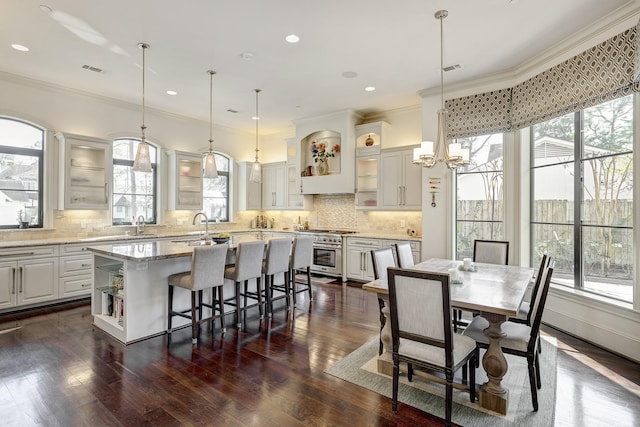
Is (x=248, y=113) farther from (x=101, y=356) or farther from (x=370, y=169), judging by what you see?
(x=101, y=356)

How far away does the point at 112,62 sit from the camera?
171 inches

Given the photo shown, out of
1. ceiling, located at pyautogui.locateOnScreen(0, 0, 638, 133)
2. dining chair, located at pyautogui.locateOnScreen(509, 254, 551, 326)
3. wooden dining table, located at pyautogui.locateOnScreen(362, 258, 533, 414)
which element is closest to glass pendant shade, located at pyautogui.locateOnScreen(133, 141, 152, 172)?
ceiling, located at pyautogui.locateOnScreen(0, 0, 638, 133)

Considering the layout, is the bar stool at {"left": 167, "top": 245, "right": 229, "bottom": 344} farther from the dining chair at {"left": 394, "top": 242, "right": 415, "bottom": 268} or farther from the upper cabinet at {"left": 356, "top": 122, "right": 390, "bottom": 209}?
the upper cabinet at {"left": 356, "top": 122, "right": 390, "bottom": 209}

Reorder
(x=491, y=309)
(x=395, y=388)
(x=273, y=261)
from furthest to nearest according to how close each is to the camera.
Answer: (x=273, y=261) < (x=395, y=388) < (x=491, y=309)

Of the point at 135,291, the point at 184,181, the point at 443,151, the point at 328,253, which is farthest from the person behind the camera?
the point at 184,181

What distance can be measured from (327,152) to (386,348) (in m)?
4.75

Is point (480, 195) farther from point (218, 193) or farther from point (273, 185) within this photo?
point (218, 193)

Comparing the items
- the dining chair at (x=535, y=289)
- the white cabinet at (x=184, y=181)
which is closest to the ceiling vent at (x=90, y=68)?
the white cabinet at (x=184, y=181)

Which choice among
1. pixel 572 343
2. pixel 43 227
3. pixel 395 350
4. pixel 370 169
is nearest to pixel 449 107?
pixel 370 169

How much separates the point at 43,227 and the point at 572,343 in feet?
23.4

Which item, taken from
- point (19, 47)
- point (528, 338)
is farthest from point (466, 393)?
point (19, 47)

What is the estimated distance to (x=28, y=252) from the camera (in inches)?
175

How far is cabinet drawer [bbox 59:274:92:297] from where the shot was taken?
15.7 feet

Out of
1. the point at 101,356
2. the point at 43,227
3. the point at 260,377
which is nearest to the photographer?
the point at 260,377
